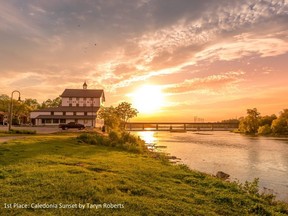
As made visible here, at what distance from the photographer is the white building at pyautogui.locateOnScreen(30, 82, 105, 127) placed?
259ft

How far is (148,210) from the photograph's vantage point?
369 inches

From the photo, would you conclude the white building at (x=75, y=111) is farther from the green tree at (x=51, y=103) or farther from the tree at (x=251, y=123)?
the tree at (x=251, y=123)

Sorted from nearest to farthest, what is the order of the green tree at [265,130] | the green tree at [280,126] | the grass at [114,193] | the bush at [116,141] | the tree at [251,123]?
the grass at [114,193] → the bush at [116,141] → the green tree at [280,126] → the green tree at [265,130] → the tree at [251,123]

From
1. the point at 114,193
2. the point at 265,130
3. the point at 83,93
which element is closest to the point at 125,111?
the point at 83,93

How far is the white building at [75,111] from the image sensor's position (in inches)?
3108

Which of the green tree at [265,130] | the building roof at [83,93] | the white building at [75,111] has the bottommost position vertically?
the green tree at [265,130]

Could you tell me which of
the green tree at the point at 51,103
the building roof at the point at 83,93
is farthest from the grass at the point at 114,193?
the green tree at the point at 51,103

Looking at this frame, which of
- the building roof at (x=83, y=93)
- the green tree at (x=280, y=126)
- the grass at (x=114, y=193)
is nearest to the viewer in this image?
the grass at (x=114, y=193)

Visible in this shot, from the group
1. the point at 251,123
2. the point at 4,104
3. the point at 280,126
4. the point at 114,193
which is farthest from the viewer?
the point at 251,123

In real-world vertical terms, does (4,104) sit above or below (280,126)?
above

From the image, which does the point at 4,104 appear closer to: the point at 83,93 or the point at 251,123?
the point at 83,93

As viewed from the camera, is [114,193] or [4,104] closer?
[114,193]

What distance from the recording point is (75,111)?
8144cm

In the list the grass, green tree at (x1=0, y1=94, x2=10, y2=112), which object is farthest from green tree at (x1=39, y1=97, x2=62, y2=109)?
the grass
